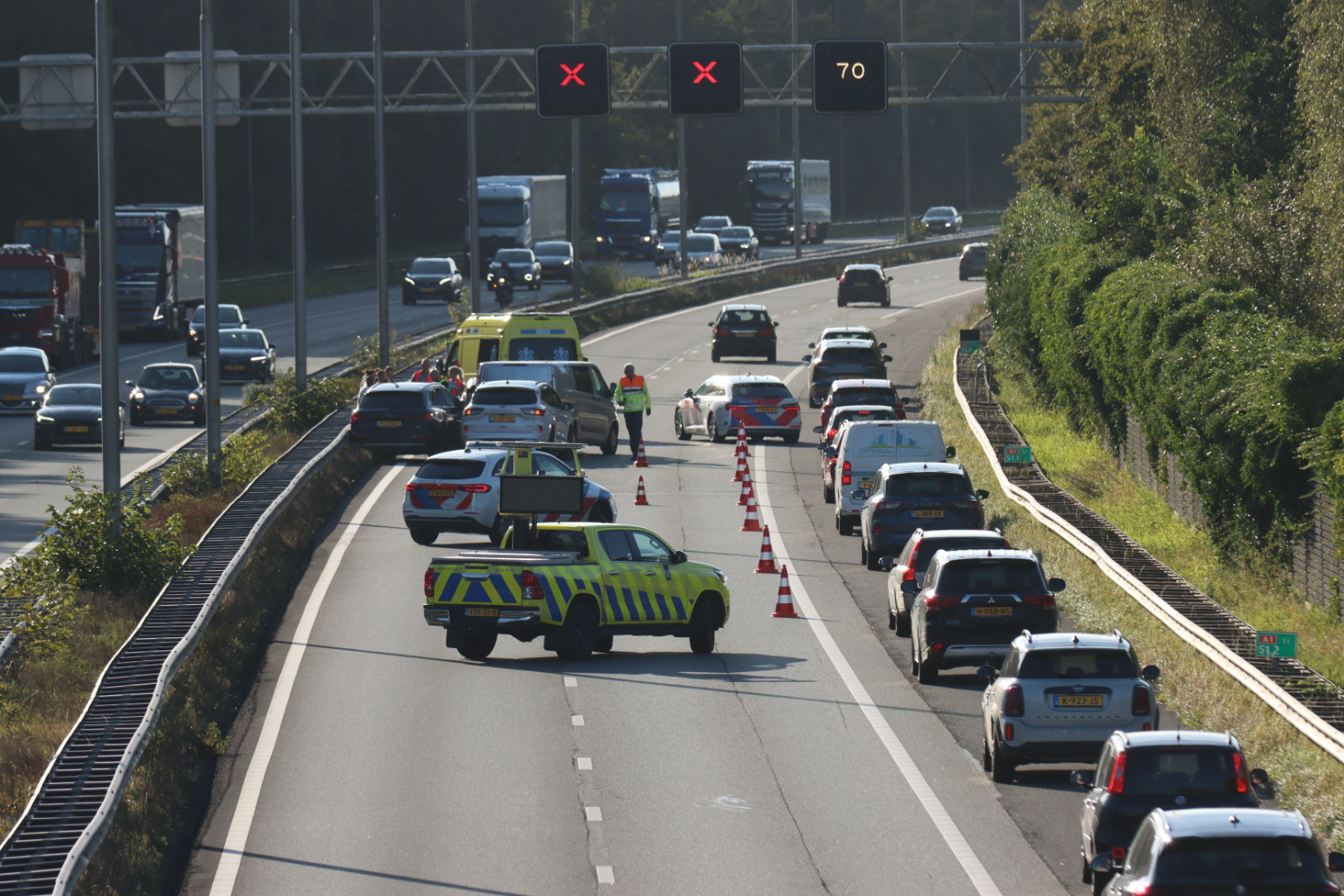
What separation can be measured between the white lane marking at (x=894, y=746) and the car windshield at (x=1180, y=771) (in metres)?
1.19

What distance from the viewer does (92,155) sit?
299 ft

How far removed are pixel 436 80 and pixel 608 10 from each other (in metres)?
20.7

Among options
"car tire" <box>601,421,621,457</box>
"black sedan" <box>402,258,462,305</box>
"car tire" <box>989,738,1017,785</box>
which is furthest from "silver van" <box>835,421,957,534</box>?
"black sedan" <box>402,258,462,305</box>

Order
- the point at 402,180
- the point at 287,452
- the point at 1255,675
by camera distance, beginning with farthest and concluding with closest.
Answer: the point at 402,180
the point at 287,452
the point at 1255,675

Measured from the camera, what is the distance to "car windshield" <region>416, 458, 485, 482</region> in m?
30.1

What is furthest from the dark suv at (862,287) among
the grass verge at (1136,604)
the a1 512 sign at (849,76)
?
the a1 512 sign at (849,76)

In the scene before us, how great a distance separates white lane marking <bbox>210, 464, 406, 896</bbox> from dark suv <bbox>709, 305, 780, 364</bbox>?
25812mm

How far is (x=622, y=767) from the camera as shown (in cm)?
1720

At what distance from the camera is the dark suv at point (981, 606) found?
2047 cm

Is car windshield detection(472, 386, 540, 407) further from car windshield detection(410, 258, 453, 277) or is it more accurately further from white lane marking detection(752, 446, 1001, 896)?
car windshield detection(410, 258, 453, 277)

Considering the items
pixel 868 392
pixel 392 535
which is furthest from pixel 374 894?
pixel 868 392

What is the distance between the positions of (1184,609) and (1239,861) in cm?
1061

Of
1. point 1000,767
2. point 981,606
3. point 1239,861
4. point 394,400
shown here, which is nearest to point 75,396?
point 394,400

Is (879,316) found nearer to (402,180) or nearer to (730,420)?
(730,420)
